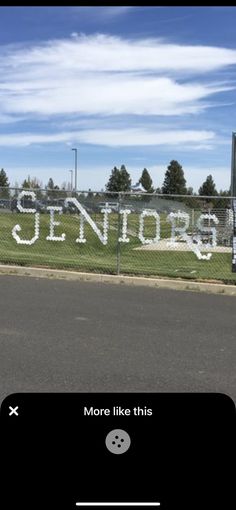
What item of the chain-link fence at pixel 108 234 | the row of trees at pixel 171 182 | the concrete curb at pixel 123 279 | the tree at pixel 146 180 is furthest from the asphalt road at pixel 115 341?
the tree at pixel 146 180

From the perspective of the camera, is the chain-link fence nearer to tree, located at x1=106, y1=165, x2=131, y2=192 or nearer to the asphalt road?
the asphalt road

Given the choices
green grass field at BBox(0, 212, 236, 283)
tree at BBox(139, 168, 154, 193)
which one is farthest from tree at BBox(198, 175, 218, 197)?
green grass field at BBox(0, 212, 236, 283)

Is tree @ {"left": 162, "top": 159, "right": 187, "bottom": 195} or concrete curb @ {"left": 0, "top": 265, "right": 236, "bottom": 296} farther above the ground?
tree @ {"left": 162, "top": 159, "right": 187, "bottom": 195}

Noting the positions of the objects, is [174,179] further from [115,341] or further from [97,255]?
[115,341]

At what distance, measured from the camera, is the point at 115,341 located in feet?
21.5

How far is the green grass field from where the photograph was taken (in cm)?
1252

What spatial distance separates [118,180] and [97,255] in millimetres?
71921

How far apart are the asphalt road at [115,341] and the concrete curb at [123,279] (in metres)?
0.47

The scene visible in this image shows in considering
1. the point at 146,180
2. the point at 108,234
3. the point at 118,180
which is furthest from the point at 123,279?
the point at 146,180
